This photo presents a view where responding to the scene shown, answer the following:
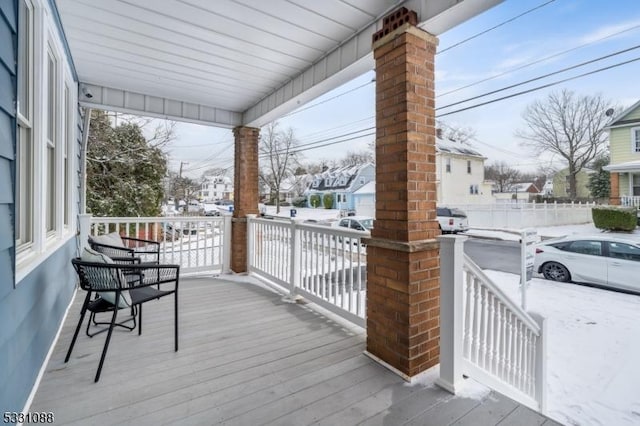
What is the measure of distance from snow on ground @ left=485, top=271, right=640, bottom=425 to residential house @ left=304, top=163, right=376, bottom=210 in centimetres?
1731

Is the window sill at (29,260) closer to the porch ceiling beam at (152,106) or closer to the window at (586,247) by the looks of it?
the porch ceiling beam at (152,106)

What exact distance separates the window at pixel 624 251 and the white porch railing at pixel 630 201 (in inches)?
299

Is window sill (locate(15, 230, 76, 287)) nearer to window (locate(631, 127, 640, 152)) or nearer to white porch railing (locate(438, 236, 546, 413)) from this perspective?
white porch railing (locate(438, 236, 546, 413))

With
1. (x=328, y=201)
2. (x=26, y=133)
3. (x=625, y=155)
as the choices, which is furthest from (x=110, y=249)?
(x=328, y=201)

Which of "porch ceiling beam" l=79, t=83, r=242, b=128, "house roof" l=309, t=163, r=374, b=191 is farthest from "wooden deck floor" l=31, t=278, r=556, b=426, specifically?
"house roof" l=309, t=163, r=374, b=191

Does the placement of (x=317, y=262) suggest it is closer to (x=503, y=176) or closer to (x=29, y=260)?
(x=29, y=260)

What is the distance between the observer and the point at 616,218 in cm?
1039

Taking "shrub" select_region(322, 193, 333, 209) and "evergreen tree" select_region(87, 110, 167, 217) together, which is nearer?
"evergreen tree" select_region(87, 110, 167, 217)

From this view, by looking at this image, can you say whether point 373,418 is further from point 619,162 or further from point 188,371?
point 619,162

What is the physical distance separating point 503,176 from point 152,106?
108 ft

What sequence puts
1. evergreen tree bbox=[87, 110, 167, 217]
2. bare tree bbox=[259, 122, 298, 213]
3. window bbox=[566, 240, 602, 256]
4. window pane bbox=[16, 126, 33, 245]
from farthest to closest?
bare tree bbox=[259, 122, 298, 213] < evergreen tree bbox=[87, 110, 167, 217] < window bbox=[566, 240, 602, 256] < window pane bbox=[16, 126, 33, 245]

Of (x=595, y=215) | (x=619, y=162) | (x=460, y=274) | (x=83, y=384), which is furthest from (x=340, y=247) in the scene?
(x=619, y=162)

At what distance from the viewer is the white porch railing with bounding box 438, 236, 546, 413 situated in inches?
77.0

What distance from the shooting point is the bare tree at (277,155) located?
67.3 ft
